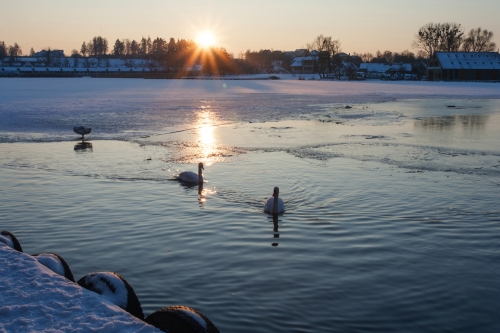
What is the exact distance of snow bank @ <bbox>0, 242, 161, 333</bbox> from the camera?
4.51 m

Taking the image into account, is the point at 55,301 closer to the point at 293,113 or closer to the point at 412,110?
the point at 293,113

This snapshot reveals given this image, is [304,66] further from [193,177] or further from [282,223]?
[282,223]

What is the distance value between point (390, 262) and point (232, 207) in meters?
3.55

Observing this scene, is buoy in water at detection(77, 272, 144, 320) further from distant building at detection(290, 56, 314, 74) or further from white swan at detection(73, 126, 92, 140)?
distant building at detection(290, 56, 314, 74)

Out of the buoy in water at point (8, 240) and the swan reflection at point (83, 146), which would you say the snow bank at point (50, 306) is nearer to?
the buoy in water at point (8, 240)

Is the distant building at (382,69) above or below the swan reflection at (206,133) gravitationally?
above

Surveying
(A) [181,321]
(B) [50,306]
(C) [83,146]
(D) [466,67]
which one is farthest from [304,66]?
(A) [181,321]

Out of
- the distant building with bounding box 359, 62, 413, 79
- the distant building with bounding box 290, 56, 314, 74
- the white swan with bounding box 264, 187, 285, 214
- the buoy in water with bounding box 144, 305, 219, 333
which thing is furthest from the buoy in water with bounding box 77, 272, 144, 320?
the distant building with bounding box 290, 56, 314, 74

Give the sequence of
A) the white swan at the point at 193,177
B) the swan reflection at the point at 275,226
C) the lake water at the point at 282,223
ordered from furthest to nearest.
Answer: the white swan at the point at 193,177 → the swan reflection at the point at 275,226 → the lake water at the point at 282,223

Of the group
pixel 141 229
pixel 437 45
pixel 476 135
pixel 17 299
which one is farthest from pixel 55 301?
pixel 437 45

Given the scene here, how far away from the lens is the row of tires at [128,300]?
14.6 ft

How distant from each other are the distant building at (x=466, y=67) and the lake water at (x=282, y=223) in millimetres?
77381

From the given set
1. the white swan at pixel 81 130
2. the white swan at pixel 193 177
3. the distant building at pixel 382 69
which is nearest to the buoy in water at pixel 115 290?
the white swan at pixel 193 177

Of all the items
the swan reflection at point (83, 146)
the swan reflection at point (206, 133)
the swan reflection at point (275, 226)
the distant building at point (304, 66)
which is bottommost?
the swan reflection at point (275, 226)
